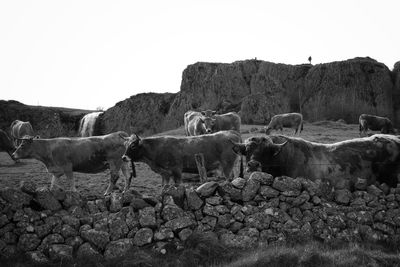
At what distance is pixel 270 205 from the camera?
10.5m

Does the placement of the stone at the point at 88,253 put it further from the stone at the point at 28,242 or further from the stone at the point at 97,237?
the stone at the point at 28,242

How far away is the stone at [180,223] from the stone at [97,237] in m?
1.32

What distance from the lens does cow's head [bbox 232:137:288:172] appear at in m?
Answer: 12.2

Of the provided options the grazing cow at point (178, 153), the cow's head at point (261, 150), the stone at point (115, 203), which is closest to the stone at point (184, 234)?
the stone at point (115, 203)

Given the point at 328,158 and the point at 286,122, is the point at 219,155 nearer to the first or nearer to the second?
the point at 328,158

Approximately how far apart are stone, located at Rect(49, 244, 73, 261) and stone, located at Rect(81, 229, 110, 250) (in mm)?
387

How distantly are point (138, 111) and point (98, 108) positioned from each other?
17214 millimetres

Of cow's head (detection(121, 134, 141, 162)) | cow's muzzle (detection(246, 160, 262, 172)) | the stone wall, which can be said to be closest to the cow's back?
cow's head (detection(121, 134, 141, 162))

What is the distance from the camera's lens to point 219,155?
625 inches

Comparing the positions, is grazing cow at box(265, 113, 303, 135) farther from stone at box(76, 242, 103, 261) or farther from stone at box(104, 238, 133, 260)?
stone at box(76, 242, 103, 261)

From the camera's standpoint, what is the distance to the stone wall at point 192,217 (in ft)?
30.2

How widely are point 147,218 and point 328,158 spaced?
18.8ft

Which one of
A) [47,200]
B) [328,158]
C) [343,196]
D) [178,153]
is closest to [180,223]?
[47,200]

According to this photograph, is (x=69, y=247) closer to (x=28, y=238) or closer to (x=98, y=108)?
(x=28, y=238)
